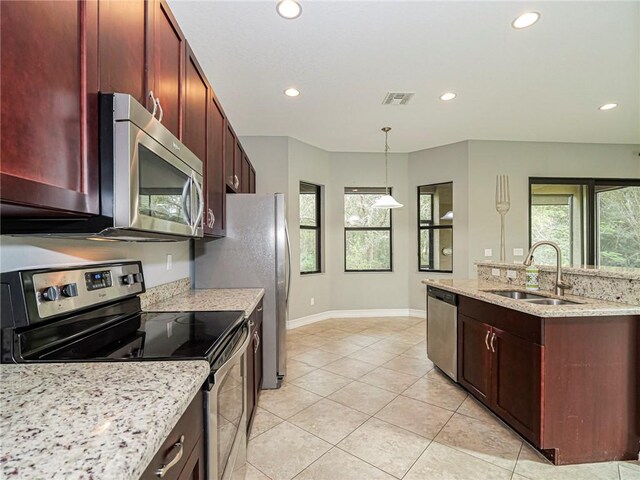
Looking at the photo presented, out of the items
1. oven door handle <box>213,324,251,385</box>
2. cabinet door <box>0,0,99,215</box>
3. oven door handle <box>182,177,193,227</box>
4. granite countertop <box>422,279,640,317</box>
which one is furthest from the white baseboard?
cabinet door <box>0,0,99,215</box>

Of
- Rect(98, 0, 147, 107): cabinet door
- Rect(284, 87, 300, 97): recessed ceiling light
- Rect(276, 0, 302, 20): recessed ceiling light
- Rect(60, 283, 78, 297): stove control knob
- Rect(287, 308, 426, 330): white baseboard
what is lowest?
Rect(287, 308, 426, 330): white baseboard

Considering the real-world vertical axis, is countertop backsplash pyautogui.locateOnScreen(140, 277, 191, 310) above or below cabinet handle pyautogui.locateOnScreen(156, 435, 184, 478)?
above

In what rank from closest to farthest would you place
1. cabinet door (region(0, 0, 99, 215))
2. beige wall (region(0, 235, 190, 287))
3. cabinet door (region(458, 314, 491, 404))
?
1. cabinet door (region(0, 0, 99, 215))
2. beige wall (region(0, 235, 190, 287))
3. cabinet door (region(458, 314, 491, 404))

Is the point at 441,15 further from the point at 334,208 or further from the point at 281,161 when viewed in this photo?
the point at 334,208

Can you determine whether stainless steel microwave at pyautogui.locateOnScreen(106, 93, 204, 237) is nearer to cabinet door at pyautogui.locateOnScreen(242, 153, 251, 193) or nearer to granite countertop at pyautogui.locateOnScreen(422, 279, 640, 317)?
granite countertop at pyautogui.locateOnScreen(422, 279, 640, 317)

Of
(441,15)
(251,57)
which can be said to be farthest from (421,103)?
(251,57)

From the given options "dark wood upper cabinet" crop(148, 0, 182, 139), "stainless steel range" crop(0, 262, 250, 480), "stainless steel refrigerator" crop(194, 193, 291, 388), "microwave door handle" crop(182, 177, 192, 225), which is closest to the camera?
"stainless steel range" crop(0, 262, 250, 480)

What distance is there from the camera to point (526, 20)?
7.24 ft

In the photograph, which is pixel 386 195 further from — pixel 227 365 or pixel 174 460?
pixel 174 460

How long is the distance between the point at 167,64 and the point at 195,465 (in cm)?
156

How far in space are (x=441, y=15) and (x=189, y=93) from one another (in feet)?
5.76

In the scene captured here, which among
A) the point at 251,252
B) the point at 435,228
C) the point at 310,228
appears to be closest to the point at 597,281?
the point at 251,252

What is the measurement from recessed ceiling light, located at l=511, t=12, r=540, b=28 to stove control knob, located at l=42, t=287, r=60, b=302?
3.06m

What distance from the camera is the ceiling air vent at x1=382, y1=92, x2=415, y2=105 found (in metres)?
3.30
